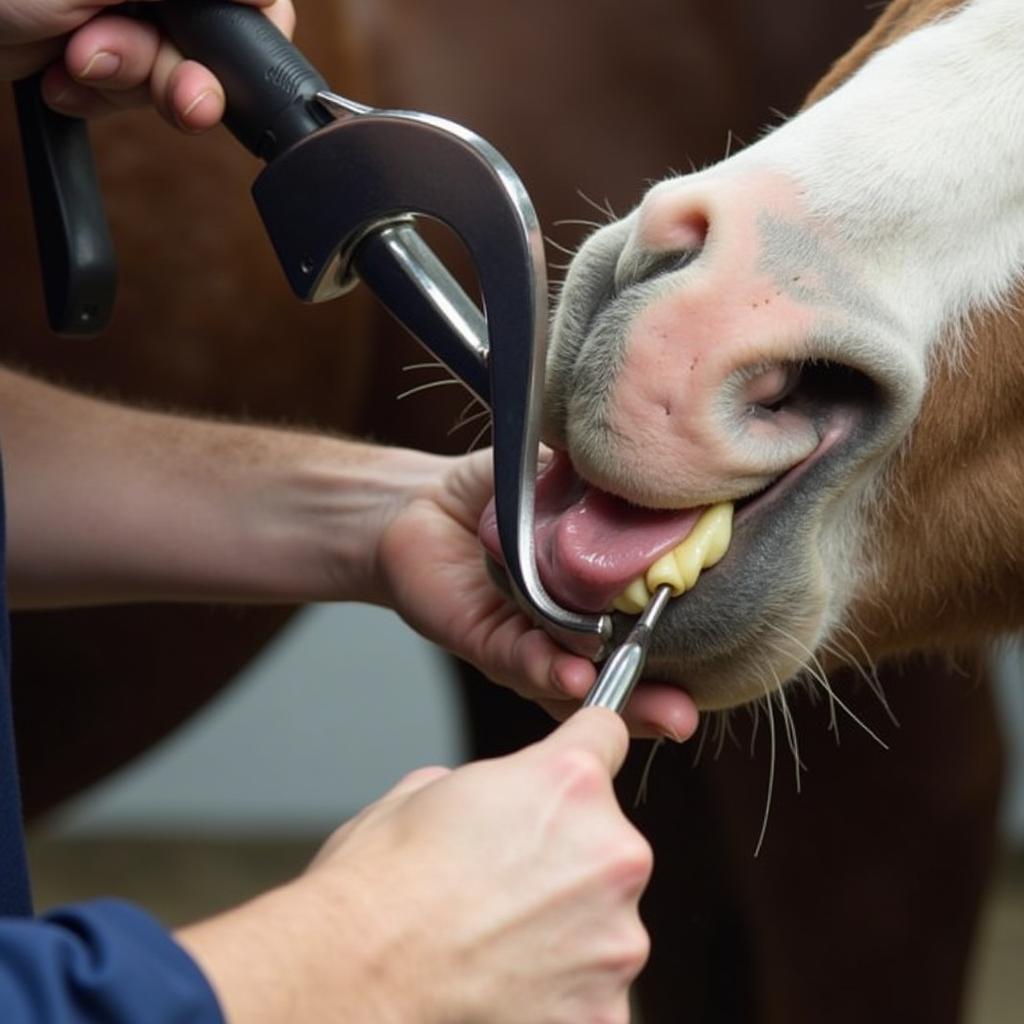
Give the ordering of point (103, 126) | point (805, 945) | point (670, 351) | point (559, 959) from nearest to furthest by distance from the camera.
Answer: point (559, 959)
point (670, 351)
point (103, 126)
point (805, 945)

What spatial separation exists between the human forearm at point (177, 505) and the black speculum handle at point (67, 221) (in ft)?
0.35

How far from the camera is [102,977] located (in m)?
0.61

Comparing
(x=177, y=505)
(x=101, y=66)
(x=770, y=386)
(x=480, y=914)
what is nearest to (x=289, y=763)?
(x=177, y=505)

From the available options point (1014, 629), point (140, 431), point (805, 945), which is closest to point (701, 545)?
point (1014, 629)

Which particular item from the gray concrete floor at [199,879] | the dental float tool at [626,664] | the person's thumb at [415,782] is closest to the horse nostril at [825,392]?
→ the dental float tool at [626,664]

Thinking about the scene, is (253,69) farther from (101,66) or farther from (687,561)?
(687,561)

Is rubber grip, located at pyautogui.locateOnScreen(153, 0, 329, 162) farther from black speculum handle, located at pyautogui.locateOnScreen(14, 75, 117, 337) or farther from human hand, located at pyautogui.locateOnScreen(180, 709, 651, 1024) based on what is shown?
human hand, located at pyautogui.locateOnScreen(180, 709, 651, 1024)

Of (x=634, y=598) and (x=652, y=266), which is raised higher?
(x=652, y=266)

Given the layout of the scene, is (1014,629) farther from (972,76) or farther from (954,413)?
(972,76)

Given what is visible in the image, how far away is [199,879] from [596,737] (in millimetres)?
2680

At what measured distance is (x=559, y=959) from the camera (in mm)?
689

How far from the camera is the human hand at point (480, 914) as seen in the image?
67 cm

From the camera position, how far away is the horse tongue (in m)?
0.85

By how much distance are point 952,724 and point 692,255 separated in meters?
1.20
